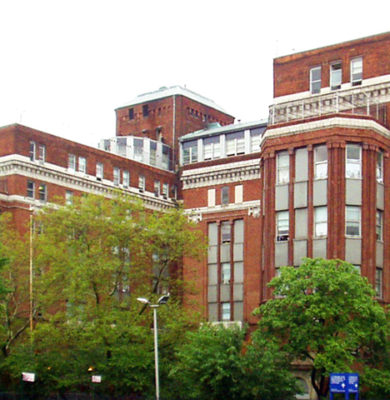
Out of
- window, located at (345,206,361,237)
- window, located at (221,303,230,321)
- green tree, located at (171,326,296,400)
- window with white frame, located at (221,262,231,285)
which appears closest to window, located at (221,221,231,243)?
window with white frame, located at (221,262,231,285)

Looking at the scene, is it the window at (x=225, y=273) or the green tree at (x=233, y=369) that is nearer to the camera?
the green tree at (x=233, y=369)

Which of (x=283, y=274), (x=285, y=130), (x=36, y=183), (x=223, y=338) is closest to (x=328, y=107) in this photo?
(x=285, y=130)

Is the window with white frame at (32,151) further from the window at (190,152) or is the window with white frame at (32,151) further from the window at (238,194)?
the window at (190,152)

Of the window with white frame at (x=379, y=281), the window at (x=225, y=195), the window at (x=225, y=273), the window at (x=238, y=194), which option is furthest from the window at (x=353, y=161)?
the window at (x=225, y=195)

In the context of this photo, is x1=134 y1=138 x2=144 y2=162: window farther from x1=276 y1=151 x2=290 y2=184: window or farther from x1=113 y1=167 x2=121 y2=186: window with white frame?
x1=276 y1=151 x2=290 y2=184: window

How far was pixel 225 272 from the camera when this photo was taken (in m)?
84.6

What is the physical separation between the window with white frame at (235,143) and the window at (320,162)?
101 feet

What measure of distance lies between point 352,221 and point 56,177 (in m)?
35.3

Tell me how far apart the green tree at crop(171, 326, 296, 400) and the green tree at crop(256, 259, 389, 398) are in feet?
4.93

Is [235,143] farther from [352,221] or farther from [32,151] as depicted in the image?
[352,221]

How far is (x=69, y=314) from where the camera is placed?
191 feet

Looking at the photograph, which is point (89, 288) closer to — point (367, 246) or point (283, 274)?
point (283, 274)

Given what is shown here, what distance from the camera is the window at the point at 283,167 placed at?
2421 inches

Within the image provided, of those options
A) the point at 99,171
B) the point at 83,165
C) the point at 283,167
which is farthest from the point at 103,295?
the point at 99,171
